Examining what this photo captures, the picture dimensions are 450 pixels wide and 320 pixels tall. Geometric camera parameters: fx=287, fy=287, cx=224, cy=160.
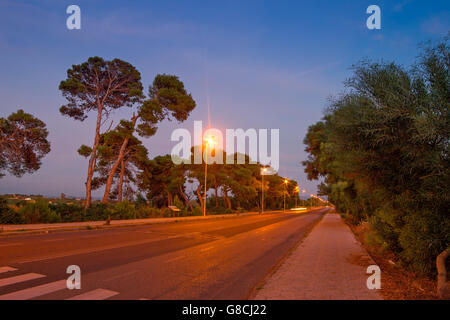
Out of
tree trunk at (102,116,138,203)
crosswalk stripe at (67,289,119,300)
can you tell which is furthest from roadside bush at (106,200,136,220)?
crosswalk stripe at (67,289,119,300)

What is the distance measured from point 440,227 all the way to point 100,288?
7025mm

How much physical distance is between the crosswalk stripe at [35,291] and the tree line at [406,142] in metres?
6.88

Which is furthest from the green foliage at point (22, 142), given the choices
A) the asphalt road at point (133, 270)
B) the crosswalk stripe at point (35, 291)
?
the crosswalk stripe at point (35, 291)

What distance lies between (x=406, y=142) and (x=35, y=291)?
25.6 ft

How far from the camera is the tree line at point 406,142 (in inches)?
201

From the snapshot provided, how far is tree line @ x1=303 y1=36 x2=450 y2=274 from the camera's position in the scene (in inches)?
201

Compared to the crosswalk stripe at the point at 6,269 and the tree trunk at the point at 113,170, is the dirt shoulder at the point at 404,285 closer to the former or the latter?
the crosswalk stripe at the point at 6,269

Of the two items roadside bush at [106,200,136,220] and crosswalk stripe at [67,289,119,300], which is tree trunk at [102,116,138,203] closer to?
roadside bush at [106,200,136,220]

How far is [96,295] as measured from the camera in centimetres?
545

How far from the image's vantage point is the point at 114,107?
103ft

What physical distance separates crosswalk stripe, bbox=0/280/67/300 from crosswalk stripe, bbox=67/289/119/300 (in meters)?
0.70

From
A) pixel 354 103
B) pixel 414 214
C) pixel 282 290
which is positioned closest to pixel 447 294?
pixel 414 214

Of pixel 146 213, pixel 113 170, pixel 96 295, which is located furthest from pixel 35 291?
pixel 113 170
